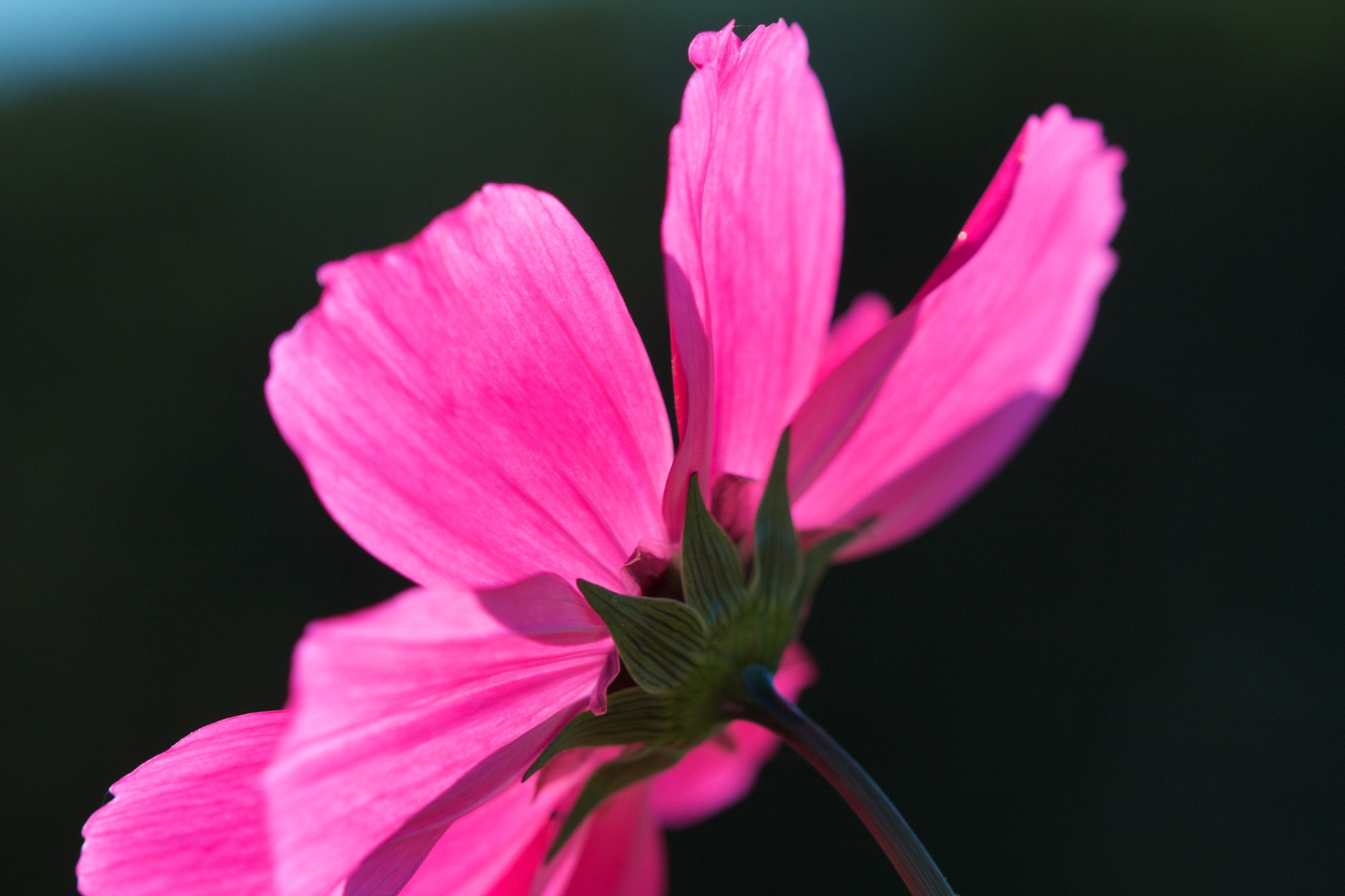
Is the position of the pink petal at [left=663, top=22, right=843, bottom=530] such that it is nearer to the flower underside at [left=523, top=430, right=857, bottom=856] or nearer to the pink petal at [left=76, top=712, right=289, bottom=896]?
the flower underside at [left=523, top=430, right=857, bottom=856]

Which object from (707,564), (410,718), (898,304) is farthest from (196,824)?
(898,304)

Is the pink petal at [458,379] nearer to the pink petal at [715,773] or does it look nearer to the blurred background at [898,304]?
the pink petal at [715,773]

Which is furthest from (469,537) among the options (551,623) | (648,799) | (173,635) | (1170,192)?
(1170,192)

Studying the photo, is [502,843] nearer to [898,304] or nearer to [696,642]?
[696,642]

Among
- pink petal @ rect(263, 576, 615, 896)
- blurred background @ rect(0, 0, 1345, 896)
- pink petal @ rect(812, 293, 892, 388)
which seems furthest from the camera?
blurred background @ rect(0, 0, 1345, 896)

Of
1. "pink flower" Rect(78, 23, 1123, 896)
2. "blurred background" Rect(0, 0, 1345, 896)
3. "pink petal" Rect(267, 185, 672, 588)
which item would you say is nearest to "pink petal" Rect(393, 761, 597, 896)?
"pink flower" Rect(78, 23, 1123, 896)

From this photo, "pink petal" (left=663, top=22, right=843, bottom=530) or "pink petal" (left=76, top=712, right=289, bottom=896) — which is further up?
"pink petal" (left=663, top=22, right=843, bottom=530)

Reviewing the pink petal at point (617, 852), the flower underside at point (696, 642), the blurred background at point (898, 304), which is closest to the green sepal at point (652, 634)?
the flower underside at point (696, 642)

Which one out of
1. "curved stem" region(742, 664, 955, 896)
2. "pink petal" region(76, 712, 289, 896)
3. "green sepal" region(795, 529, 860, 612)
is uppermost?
"pink petal" region(76, 712, 289, 896)

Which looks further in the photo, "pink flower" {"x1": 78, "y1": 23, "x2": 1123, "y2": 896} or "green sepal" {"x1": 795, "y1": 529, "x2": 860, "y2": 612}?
"green sepal" {"x1": 795, "y1": 529, "x2": 860, "y2": 612}
